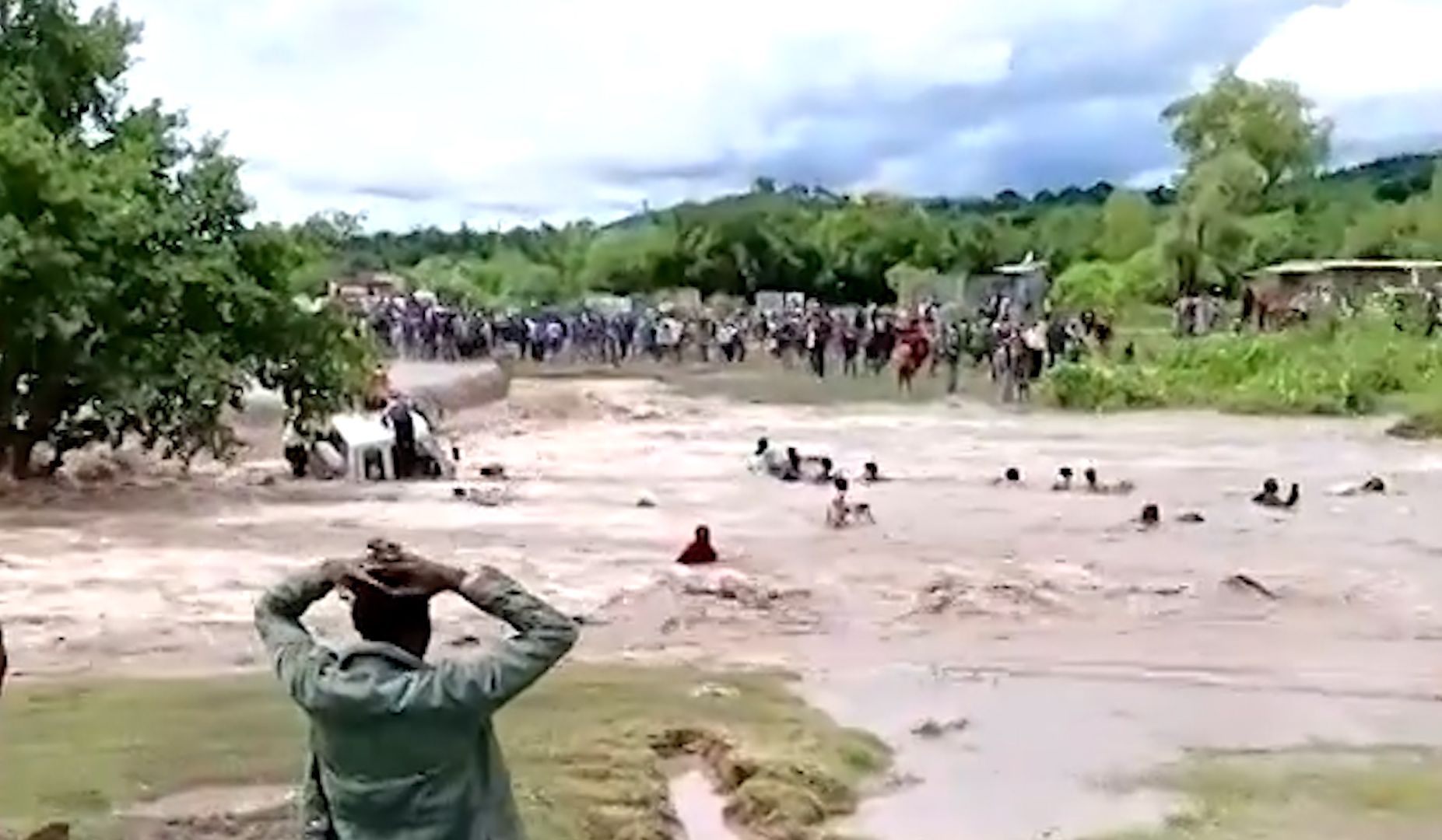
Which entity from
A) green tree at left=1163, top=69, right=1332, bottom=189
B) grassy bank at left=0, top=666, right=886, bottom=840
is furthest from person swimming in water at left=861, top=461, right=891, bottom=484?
green tree at left=1163, top=69, right=1332, bottom=189

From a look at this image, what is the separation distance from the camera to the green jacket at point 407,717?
4.34m

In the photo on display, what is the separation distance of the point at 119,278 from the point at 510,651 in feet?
71.0

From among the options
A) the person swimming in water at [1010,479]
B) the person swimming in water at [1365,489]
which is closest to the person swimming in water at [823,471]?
the person swimming in water at [1010,479]

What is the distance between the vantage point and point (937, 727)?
1245cm

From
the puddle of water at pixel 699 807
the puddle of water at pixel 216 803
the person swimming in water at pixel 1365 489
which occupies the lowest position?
the person swimming in water at pixel 1365 489

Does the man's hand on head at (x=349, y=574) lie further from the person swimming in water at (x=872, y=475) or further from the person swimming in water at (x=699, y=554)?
the person swimming in water at (x=872, y=475)

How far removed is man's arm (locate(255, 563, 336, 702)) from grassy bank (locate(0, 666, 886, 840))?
457cm

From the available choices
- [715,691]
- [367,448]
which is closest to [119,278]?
[367,448]

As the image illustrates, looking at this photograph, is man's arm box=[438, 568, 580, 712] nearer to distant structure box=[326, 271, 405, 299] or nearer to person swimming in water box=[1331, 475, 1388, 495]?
person swimming in water box=[1331, 475, 1388, 495]

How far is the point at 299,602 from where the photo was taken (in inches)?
180

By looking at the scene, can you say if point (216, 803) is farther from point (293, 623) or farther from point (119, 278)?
point (119, 278)

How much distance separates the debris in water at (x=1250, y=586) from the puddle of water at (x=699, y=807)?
847 centimetres

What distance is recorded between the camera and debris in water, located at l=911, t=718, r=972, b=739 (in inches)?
Result: 484

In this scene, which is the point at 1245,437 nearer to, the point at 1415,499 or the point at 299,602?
the point at 1415,499
